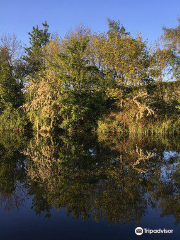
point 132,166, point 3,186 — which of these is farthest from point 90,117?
point 3,186

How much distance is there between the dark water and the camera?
20.7ft

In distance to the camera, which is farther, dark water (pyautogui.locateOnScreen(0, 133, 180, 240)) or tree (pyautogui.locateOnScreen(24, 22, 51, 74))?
tree (pyautogui.locateOnScreen(24, 22, 51, 74))

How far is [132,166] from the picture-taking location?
12.3 m

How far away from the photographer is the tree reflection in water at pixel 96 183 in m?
7.46

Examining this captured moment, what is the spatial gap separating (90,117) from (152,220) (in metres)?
25.7

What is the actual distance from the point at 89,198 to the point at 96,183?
1.55 meters

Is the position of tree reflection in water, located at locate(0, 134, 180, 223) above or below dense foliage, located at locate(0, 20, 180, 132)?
below

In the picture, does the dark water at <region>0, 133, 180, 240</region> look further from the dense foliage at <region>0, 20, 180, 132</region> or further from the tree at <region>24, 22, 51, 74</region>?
the tree at <region>24, 22, 51, 74</region>
